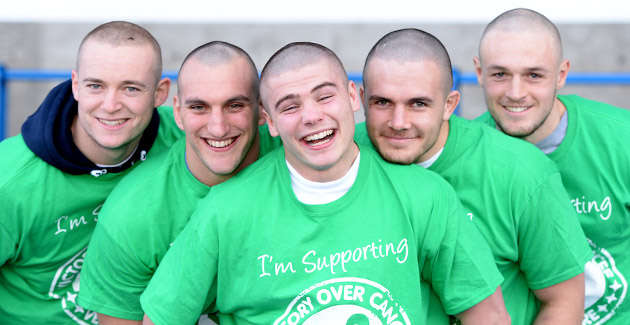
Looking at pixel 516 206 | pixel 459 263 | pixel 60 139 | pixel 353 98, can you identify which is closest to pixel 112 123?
pixel 60 139

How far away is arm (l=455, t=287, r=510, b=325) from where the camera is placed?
87.4 inches

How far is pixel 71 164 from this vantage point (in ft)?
8.67

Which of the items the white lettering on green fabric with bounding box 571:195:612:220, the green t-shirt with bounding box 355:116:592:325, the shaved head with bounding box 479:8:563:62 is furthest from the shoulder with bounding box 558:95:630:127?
the green t-shirt with bounding box 355:116:592:325

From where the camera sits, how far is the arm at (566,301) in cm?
244

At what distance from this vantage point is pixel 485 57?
2775mm

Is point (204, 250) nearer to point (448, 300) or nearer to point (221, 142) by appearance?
point (221, 142)

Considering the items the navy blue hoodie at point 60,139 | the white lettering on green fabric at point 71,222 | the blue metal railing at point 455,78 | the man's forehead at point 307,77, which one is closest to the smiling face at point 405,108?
the man's forehead at point 307,77

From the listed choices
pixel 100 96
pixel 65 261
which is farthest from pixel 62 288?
pixel 100 96

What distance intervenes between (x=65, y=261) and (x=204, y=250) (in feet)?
2.93

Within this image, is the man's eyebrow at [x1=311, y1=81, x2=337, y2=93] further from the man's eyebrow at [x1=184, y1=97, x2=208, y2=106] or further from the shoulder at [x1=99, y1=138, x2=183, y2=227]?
the shoulder at [x1=99, y1=138, x2=183, y2=227]

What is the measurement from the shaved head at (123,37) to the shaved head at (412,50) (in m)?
0.84

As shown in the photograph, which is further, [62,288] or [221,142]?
[62,288]

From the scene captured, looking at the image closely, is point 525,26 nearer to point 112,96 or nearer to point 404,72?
point 404,72

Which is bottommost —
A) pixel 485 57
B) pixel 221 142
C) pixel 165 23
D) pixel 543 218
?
pixel 543 218
